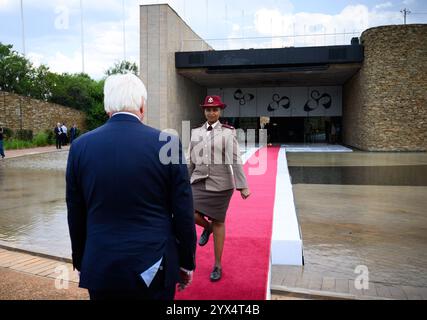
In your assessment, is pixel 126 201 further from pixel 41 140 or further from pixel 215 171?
pixel 41 140

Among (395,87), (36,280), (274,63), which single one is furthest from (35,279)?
(395,87)

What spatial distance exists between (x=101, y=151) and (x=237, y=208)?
203 inches

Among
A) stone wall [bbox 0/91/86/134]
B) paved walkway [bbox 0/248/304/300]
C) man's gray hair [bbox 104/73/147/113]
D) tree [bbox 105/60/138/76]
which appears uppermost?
tree [bbox 105/60/138/76]

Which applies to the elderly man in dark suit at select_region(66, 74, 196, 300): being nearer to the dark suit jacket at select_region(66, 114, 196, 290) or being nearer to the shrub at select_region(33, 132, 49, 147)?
the dark suit jacket at select_region(66, 114, 196, 290)

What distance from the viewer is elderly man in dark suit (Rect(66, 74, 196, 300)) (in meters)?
1.96

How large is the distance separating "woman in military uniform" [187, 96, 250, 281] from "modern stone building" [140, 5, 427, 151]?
1927cm

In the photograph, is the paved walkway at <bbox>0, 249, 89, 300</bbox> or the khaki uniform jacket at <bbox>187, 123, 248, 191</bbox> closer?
the paved walkway at <bbox>0, 249, 89, 300</bbox>

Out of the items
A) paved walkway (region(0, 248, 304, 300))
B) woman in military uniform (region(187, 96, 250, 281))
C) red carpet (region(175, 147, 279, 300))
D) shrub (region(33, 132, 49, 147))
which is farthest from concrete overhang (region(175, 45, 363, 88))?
paved walkway (region(0, 248, 304, 300))

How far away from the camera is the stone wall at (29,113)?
2780 centimetres

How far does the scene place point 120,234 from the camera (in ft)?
6.46

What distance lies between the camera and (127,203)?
1.98 m

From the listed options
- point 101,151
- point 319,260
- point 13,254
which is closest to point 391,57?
point 319,260

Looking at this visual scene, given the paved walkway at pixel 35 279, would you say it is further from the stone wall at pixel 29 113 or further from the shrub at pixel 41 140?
the stone wall at pixel 29 113

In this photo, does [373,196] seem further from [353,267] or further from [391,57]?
[391,57]
